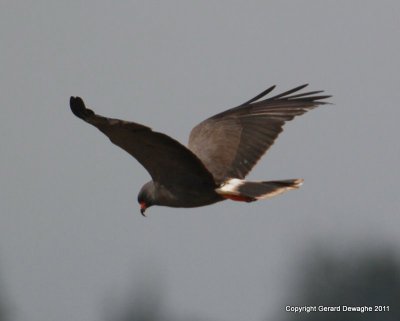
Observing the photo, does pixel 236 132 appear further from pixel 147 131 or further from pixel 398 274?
pixel 398 274

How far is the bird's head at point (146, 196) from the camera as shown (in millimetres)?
16188

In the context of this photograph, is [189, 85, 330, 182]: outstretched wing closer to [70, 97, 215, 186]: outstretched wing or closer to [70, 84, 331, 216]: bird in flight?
[70, 84, 331, 216]: bird in flight

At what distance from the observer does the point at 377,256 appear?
5272cm

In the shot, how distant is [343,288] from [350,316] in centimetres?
353

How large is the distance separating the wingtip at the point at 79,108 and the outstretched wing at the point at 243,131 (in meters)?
2.18

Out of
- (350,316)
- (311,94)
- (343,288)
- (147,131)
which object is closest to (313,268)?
(343,288)

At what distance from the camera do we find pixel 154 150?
49.9 ft

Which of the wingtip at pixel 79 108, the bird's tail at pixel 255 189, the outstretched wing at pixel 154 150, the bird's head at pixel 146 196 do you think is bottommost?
the bird's tail at pixel 255 189

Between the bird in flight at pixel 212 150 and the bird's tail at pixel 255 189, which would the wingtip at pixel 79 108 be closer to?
the bird in flight at pixel 212 150

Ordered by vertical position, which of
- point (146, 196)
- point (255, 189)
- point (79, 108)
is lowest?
point (255, 189)

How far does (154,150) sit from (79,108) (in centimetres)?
106

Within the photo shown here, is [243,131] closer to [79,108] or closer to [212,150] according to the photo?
[212,150]

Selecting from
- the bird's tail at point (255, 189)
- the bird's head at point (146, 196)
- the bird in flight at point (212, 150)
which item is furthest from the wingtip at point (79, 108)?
the bird's head at point (146, 196)

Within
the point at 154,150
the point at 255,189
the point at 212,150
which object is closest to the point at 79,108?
the point at 154,150
